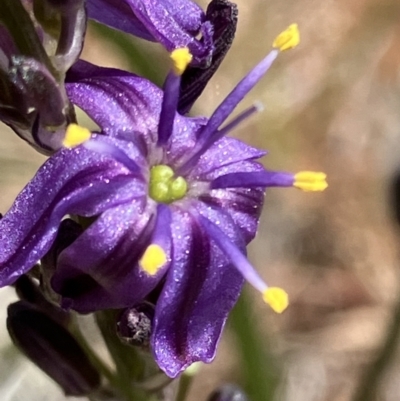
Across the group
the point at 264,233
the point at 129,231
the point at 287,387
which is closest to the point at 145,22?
the point at 129,231

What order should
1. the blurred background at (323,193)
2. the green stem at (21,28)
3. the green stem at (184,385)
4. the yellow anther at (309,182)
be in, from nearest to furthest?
the green stem at (21,28), the yellow anther at (309,182), the green stem at (184,385), the blurred background at (323,193)

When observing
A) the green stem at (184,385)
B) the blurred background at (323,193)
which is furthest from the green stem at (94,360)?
the blurred background at (323,193)

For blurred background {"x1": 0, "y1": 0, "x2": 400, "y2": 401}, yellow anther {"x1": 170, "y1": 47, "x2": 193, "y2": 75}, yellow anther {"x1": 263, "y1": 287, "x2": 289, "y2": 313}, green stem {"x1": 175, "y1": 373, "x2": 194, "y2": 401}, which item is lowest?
blurred background {"x1": 0, "y1": 0, "x2": 400, "y2": 401}

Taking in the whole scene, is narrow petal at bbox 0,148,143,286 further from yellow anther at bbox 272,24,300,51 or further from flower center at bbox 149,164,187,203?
yellow anther at bbox 272,24,300,51

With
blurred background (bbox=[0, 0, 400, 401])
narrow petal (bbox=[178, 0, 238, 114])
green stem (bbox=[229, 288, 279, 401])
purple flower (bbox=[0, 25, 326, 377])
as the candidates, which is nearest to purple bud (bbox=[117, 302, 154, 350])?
purple flower (bbox=[0, 25, 326, 377])

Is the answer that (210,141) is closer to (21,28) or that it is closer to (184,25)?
(184,25)

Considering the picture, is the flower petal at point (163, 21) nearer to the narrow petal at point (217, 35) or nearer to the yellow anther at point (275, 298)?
the narrow petal at point (217, 35)

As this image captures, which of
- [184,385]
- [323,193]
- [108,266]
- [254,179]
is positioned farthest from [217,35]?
[323,193]
